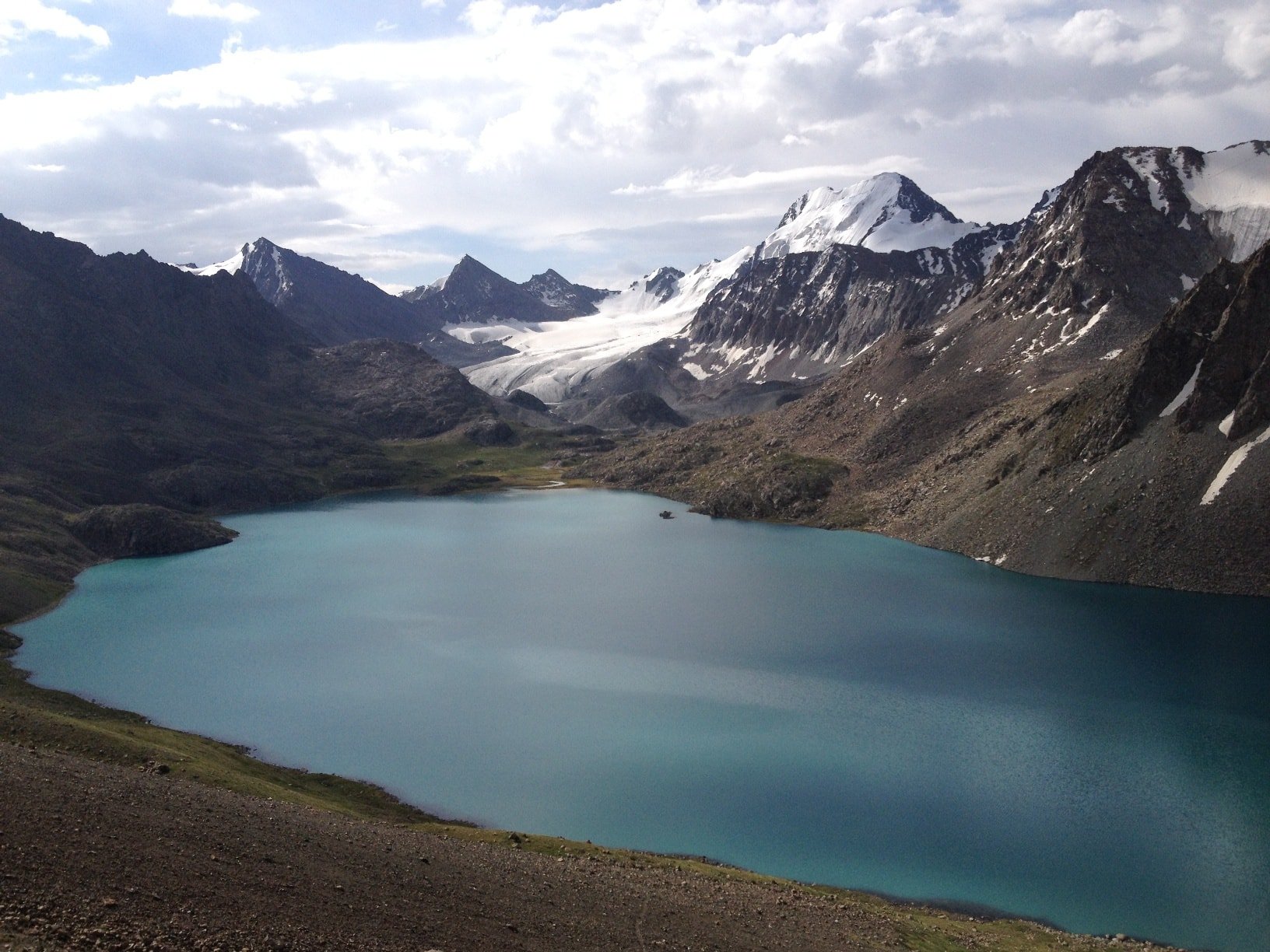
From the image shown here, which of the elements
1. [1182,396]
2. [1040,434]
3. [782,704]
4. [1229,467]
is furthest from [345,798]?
[1040,434]

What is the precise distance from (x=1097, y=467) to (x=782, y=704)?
59602 mm

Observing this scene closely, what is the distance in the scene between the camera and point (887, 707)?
6488 centimetres

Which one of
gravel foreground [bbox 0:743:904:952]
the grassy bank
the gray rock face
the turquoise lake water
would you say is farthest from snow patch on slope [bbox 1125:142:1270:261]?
the gray rock face

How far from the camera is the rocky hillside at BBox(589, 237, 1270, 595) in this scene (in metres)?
94.4

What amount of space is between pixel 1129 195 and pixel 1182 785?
155005 mm

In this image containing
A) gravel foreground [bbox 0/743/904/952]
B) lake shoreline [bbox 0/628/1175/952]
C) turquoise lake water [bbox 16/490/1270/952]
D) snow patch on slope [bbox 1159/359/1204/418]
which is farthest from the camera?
snow patch on slope [bbox 1159/359/1204/418]

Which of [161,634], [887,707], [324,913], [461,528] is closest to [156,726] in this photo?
[161,634]

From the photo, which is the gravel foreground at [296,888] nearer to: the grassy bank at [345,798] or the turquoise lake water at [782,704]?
the grassy bank at [345,798]

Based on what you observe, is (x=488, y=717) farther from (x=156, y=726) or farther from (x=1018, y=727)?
(x=1018, y=727)

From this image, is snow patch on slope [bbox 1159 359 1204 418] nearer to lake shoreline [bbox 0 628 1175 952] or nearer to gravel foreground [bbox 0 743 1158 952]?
lake shoreline [bbox 0 628 1175 952]

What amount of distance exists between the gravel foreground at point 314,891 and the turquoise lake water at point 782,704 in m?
6.96

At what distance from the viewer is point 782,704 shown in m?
66.0

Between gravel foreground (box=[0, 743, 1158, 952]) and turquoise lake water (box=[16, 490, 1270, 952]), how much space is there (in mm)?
6956

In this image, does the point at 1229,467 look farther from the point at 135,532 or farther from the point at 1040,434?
the point at 135,532
